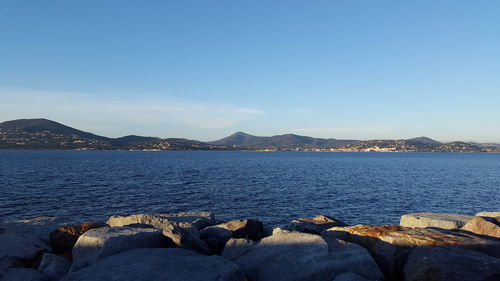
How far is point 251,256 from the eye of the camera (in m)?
10.6

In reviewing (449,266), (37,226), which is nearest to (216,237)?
(449,266)

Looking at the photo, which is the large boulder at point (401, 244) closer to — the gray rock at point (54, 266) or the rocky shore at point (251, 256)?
the rocky shore at point (251, 256)

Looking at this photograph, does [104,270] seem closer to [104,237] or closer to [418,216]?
[104,237]

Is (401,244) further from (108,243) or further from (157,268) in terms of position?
(108,243)

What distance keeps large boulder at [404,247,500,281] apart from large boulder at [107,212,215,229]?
8.17 metres

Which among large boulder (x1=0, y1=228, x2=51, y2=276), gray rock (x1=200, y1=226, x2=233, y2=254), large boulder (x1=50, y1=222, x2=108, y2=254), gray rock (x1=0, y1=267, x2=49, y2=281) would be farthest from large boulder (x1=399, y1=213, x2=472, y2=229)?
large boulder (x1=0, y1=228, x2=51, y2=276)

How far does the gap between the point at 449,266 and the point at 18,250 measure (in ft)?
41.1

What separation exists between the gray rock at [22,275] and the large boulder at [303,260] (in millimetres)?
5384

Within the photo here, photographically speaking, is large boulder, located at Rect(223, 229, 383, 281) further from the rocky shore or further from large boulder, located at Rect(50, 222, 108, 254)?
large boulder, located at Rect(50, 222, 108, 254)

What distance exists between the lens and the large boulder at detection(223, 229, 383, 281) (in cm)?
949

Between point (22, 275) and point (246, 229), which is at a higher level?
point (246, 229)

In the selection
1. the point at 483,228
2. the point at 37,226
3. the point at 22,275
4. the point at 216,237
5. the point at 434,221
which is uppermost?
the point at 483,228

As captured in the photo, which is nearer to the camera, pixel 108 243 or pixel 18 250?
pixel 108 243

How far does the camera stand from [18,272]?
9.80 metres
